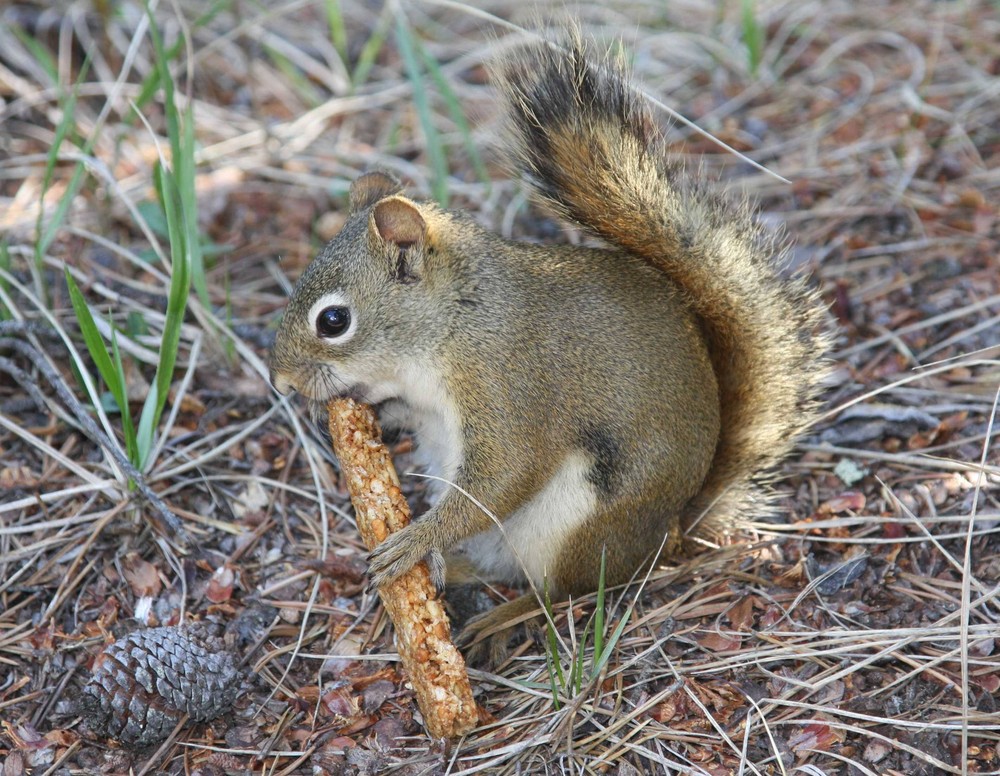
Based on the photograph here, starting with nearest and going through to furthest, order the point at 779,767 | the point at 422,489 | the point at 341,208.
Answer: the point at 779,767
the point at 422,489
the point at 341,208

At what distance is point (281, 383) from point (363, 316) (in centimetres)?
25

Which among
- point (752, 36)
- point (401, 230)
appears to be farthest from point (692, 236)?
point (752, 36)

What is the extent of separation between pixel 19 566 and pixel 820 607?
192 centimetres

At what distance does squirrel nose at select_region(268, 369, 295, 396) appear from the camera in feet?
8.09

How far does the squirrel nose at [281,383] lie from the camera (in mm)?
2465

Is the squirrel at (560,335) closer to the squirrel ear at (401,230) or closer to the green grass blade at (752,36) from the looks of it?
the squirrel ear at (401,230)

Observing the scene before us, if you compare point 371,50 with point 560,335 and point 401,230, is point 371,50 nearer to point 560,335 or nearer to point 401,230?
point 401,230

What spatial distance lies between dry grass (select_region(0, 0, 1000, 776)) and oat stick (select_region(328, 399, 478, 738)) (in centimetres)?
9

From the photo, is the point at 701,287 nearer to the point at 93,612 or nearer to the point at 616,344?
the point at 616,344

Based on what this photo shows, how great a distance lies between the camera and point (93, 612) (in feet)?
8.25

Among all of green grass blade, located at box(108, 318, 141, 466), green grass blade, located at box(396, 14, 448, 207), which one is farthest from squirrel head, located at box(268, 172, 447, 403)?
green grass blade, located at box(396, 14, 448, 207)

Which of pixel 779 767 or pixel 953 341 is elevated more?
pixel 953 341

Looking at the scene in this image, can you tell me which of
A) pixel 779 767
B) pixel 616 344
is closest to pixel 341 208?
pixel 616 344

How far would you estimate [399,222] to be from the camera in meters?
2.41
